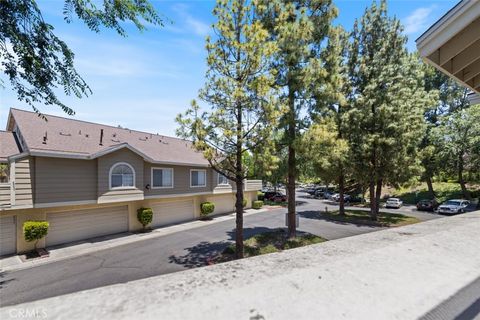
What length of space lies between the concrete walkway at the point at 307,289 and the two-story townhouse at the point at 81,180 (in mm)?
Answer: 8840

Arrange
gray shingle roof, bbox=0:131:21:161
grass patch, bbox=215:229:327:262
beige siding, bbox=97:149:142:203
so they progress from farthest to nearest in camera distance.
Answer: beige siding, bbox=97:149:142:203 → gray shingle roof, bbox=0:131:21:161 → grass patch, bbox=215:229:327:262

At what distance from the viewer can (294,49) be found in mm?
11242

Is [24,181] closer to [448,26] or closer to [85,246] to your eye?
[85,246]

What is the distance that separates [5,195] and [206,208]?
42.5ft

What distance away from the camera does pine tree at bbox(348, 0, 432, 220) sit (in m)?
17.9

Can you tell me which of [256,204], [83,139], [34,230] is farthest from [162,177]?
[256,204]

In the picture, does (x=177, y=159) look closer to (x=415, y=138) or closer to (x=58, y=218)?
(x=58, y=218)

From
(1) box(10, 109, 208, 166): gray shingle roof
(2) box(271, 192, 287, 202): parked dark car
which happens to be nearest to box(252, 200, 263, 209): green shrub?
(2) box(271, 192, 287, 202): parked dark car

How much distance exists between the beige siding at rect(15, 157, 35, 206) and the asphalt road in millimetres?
3255

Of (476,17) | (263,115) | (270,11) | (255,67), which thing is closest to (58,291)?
(263,115)

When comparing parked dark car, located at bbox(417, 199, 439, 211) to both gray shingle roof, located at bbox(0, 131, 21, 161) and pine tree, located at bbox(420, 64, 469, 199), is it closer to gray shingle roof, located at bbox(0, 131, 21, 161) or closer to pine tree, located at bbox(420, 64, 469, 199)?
pine tree, located at bbox(420, 64, 469, 199)

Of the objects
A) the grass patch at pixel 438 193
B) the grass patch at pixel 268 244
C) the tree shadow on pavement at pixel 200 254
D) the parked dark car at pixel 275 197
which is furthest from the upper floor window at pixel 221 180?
the grass patch at pixel 438 193

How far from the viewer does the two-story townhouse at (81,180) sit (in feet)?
38.8

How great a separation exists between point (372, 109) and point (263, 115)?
42.8 ft
